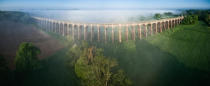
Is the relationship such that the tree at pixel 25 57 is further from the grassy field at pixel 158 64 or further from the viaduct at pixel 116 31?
the viaduct at pixel 116 31

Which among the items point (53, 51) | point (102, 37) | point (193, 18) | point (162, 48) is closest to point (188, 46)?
point (162, 48)

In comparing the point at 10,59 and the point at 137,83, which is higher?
the point at 10,59

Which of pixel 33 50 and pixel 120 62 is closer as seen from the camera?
pixel 33 50

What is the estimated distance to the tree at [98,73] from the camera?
Answer: 2361 centimetres

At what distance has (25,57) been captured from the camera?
94.8 feet

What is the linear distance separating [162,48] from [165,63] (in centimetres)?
1124

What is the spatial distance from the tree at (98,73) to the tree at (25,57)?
1127 centimetres

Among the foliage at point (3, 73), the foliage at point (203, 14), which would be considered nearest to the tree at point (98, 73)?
the foliage at point (3, 73)

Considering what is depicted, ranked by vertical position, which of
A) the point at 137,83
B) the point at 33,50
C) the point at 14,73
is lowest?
the point at 137,83

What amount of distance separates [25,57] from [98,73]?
17.9 meters

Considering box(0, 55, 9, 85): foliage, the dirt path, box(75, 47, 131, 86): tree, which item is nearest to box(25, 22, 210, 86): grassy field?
the dirt path

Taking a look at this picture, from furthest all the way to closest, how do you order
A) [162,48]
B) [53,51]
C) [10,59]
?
[162,48] < [53,51] < [10,59]

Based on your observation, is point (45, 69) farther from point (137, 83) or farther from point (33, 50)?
point (137, 83)

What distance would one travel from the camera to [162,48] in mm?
46250
